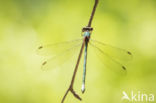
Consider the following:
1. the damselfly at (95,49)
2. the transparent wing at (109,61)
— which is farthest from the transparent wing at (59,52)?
the transparent wing at (109,61)

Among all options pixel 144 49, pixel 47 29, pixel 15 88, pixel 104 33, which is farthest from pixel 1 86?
pixel 144 49

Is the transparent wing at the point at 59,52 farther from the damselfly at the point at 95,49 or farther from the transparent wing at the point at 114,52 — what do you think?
the transparent wing at the point at 114,52

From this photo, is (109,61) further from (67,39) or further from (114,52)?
(67,39)

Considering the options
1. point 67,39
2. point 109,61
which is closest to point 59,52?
point 67,39

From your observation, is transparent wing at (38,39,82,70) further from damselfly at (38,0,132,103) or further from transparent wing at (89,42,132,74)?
transparent wing at (89,42,132,74)

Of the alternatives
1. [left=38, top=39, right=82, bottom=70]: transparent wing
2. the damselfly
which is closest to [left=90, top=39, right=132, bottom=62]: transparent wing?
the damselfly

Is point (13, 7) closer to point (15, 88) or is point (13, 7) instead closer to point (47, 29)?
point (47, 29)
